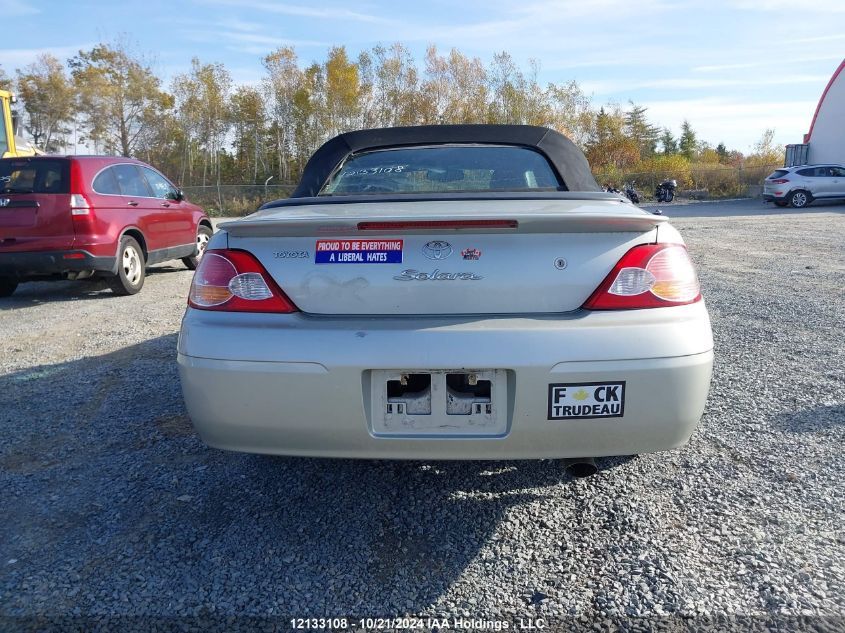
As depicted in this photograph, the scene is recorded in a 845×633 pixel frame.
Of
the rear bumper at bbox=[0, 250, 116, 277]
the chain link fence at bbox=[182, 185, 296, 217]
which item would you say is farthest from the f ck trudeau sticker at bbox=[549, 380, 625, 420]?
the chain link fence at bbox=[182, 185, 296, 217]

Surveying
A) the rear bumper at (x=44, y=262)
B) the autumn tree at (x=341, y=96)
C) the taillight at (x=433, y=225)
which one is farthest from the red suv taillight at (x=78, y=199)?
the autumn tree at (x=341, y=96)

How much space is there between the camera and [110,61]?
128ft

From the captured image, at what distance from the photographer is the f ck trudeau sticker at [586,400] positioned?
2127 mm

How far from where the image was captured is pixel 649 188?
38.2m

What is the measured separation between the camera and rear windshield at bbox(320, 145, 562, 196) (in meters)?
3.38

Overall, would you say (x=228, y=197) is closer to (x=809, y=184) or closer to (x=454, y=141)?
(x=809, y=184)

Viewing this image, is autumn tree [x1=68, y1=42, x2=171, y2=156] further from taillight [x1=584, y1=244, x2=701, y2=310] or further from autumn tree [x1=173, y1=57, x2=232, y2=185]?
taillight [x1=584, y1=244, x2=701, y2=310]

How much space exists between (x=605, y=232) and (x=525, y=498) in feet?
3.94

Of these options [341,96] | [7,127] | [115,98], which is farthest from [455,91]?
[7,127]

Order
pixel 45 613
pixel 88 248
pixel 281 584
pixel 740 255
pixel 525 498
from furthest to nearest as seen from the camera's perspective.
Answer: pixel 740 255, pixel 88 248, pixel 525 498, pixel 281 584, pixel 45 613

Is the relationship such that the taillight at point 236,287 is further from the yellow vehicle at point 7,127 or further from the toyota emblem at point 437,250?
the yellow vehicle at point 7,127

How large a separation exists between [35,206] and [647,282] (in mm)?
6936

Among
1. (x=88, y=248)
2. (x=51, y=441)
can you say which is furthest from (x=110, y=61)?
(x=51, y=441)

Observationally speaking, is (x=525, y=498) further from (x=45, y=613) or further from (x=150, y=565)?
(x=45, y=613)
